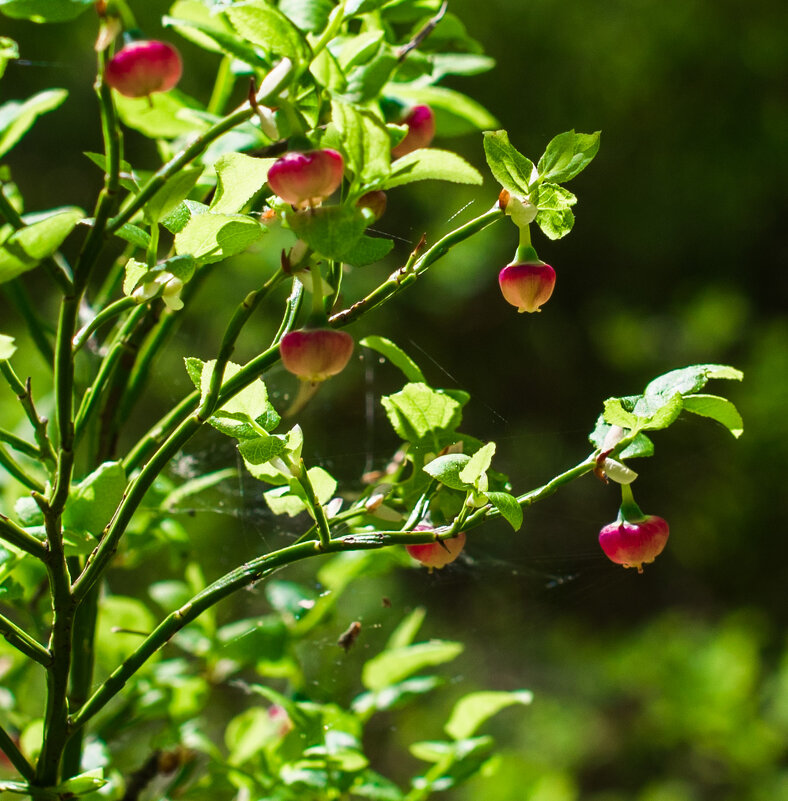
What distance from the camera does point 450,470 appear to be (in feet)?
1.02

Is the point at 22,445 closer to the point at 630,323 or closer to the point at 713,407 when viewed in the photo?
the point at 713,407

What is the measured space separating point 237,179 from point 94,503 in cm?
13

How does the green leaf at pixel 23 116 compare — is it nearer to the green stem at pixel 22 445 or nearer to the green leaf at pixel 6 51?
the green leaf at pixel 6 51

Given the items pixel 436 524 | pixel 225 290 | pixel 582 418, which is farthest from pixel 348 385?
pixel 436 524

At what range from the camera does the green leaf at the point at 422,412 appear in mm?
354

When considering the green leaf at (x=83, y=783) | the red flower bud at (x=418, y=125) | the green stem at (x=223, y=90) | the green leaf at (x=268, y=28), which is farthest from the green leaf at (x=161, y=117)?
the green leaf at (x=83, y=783)

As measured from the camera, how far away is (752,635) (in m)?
1.79

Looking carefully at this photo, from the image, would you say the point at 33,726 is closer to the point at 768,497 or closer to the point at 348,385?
the point at 348,385

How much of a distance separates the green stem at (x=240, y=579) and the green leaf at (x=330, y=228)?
0.34ft

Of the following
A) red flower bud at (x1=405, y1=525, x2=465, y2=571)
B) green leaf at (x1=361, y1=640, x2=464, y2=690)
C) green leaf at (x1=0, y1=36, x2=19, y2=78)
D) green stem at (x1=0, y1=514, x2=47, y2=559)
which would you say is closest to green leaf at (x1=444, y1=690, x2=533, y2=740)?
green leaf at (x1=361, y1=640, x2=464, y2=690)

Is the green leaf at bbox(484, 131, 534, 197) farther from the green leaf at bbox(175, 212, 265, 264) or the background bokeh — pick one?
the background bokeh

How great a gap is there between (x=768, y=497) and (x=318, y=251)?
204 centimetres

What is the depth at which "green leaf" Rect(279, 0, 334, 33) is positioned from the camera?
344mm

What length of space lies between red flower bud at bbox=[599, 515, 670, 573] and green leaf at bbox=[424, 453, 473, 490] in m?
0.07
